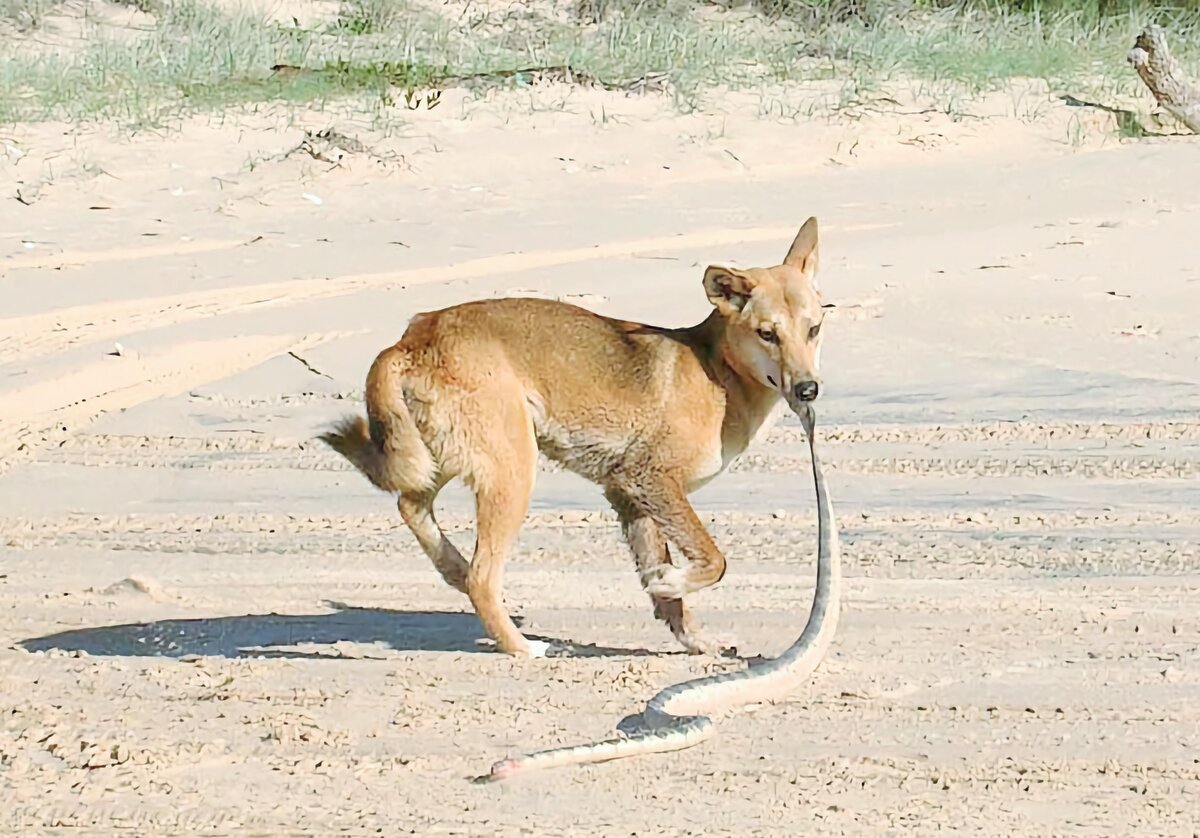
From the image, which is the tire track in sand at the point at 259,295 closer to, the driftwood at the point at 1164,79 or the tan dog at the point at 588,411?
the driftwood at the point at 1164,79

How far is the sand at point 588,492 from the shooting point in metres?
4.82

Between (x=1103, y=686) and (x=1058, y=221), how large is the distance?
808cm

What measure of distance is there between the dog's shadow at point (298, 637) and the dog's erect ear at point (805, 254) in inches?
51.3

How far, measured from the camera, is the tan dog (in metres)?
6.14

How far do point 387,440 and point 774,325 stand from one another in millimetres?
1210

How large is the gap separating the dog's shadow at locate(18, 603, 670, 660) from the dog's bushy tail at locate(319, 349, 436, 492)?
1.63ft

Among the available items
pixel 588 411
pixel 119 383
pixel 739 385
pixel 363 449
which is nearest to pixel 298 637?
pixel 363 449

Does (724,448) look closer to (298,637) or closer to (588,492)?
(298,637)

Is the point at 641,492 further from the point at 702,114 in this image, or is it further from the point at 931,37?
the point at 931,37

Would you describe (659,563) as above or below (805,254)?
below

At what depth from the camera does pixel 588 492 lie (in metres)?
8.29

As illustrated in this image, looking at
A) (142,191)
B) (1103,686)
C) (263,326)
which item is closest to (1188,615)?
(1103,686)

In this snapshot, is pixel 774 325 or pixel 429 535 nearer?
pixel 774 325

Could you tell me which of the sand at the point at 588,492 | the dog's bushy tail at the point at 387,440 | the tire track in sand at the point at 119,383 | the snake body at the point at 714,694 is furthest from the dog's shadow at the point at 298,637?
the tire track in sand at the point at 119,383
